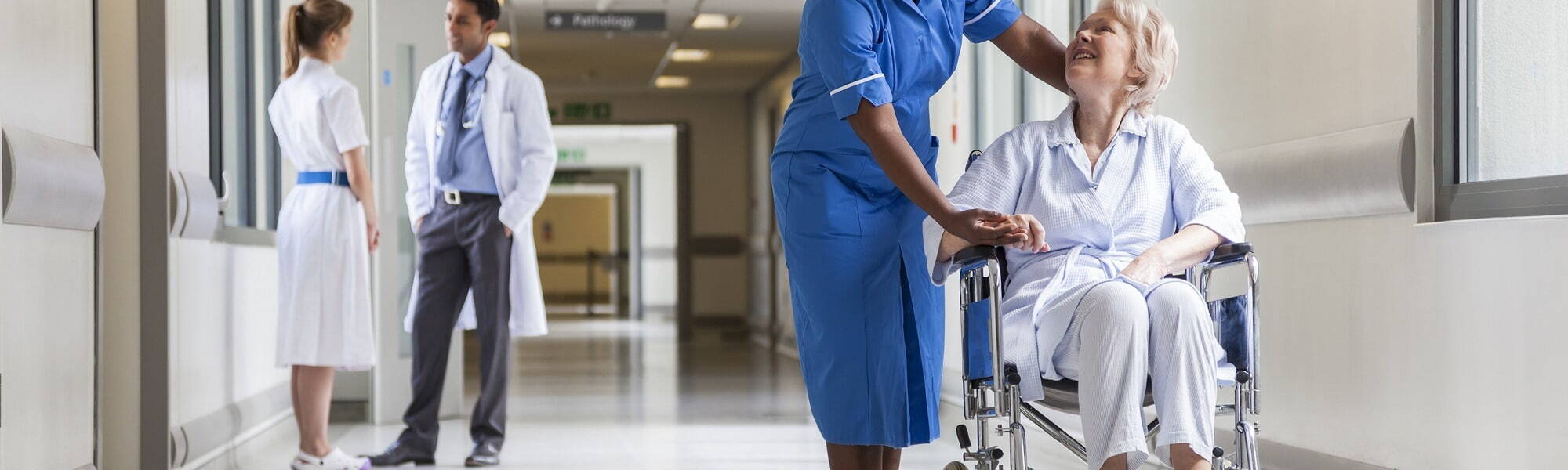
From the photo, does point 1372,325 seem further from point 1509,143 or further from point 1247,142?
point 1247,142

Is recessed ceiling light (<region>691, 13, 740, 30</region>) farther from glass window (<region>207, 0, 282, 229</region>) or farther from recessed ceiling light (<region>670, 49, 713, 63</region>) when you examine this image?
glass window (<region>207, 0, 282, 229</region>)

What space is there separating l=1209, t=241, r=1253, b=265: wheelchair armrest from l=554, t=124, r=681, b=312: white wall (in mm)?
18772

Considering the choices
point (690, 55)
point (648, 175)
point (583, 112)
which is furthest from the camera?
point (648, 175)

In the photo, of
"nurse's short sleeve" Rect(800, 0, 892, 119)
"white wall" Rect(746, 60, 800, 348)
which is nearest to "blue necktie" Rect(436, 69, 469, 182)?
"nurse's short sleeve" Rect(800, 0, 892, 119)

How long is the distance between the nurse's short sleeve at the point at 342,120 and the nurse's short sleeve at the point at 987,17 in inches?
83.3

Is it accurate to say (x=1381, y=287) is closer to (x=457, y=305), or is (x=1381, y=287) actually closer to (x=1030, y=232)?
(x=1030, y=232)

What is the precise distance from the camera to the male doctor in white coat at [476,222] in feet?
15.1

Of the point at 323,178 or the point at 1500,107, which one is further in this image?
the point at 323,178

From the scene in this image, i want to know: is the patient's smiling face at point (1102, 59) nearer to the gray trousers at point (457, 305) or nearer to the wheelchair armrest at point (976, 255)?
the wheelchair armrest at point (976, 255)

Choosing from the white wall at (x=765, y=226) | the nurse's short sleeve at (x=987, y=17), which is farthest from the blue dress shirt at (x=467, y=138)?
the white wall at (x=765, y=226)

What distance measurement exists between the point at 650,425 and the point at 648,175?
57.9ft

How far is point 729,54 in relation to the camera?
12.7 metres

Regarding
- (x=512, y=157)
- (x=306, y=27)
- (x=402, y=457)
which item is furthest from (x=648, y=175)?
(x=306, y=27)

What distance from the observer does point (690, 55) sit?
12.7m
